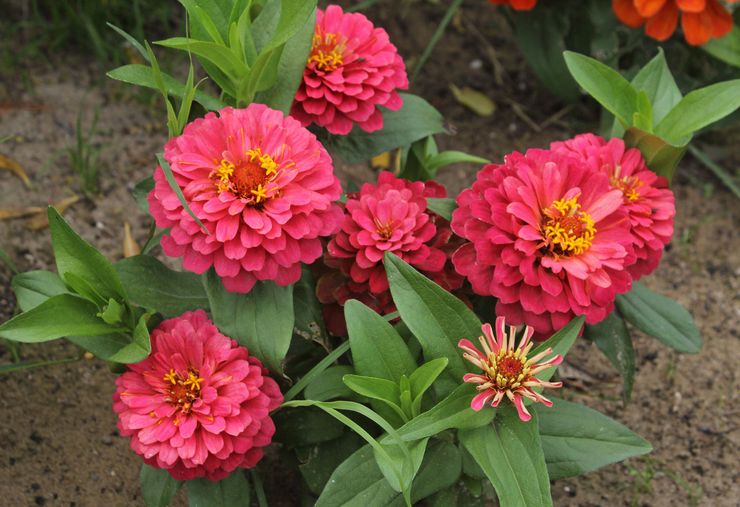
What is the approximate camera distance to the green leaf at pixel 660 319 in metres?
1.52

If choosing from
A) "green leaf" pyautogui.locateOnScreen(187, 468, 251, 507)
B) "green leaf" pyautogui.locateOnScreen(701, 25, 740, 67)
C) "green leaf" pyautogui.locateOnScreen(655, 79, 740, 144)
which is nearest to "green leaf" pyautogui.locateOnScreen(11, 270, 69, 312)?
"green leaf" pyautogui.locateOnScreen(187, 468, 251, 507)

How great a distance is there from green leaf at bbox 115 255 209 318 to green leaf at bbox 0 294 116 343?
0.30 ft

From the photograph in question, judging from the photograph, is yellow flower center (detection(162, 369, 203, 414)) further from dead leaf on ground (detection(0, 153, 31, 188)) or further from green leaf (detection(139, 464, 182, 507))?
dead leaf on ground (detection(0, 153, 31, 188))

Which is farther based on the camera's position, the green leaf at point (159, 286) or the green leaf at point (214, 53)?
the green leaf at point (159, 286)

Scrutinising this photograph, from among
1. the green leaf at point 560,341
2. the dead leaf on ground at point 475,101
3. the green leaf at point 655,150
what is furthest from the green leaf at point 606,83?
the dead leaf on ground at point 475,101

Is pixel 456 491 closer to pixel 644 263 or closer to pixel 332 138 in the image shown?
pixel 644 263

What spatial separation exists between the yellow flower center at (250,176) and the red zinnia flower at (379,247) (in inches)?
6.2

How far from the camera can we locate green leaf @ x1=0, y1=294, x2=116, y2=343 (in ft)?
3.90

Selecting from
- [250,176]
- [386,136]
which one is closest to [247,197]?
[250,176]

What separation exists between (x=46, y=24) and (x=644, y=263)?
60.8 inches

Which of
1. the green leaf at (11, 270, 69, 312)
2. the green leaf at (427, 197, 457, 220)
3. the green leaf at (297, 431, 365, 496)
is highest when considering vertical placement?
the green leaf at (427, 197, 457, 220)

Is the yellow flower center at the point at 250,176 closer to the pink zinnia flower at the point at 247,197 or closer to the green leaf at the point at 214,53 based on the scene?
the pink zinnia flower at the point at 247,197

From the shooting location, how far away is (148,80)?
134 centimetres

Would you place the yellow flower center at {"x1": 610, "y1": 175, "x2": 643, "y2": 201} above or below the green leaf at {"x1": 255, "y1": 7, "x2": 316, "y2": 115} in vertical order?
above
